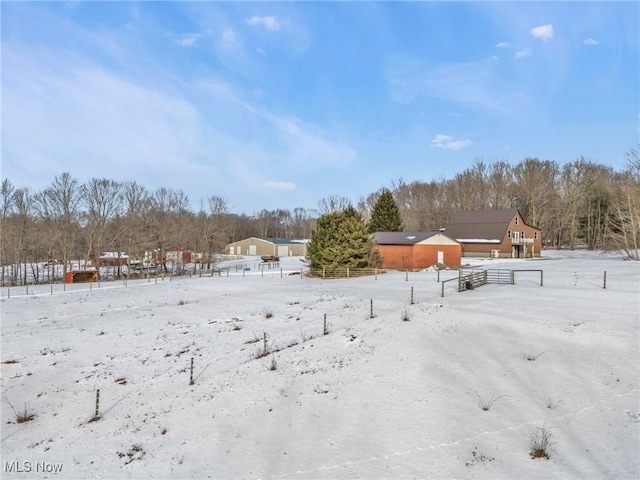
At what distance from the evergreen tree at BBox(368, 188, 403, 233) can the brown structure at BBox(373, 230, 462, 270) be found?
1677cm

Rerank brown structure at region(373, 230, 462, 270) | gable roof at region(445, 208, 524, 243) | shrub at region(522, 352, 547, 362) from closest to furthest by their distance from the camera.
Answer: shrub at region(522, 352, 547, 362), brown structure at region(373, 230, 462, 270), gable roof at region(445, 208, 524, 243)

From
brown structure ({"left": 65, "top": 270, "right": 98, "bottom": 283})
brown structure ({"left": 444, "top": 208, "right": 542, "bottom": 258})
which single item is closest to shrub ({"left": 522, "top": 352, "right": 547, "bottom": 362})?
brown structure ({"left": 65, "top": 270, "right": 98, "bottom": 283})

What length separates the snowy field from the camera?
24.1 feet

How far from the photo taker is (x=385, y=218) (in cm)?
6116

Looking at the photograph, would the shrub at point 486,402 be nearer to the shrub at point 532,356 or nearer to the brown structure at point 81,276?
the shrub at point 532,356

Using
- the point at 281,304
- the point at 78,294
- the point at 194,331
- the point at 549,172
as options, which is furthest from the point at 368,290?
the point at 549,172

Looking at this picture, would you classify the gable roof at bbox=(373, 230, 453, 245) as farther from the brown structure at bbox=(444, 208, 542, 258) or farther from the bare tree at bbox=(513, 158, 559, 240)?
the bare tree at bbox=(513, 158, 559, 240)

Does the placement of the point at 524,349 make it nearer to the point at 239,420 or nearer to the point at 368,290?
the point at 239,420

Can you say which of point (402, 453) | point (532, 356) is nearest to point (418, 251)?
point (532, 356)

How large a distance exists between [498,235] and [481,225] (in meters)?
4.18

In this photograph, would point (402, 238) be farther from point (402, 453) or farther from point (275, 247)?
point (275, 247)

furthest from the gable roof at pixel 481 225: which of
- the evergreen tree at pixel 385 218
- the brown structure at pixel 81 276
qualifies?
the brown structure at pixel 81 276

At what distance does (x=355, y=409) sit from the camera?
9188 mm

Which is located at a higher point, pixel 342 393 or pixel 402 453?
pixel 342 393
